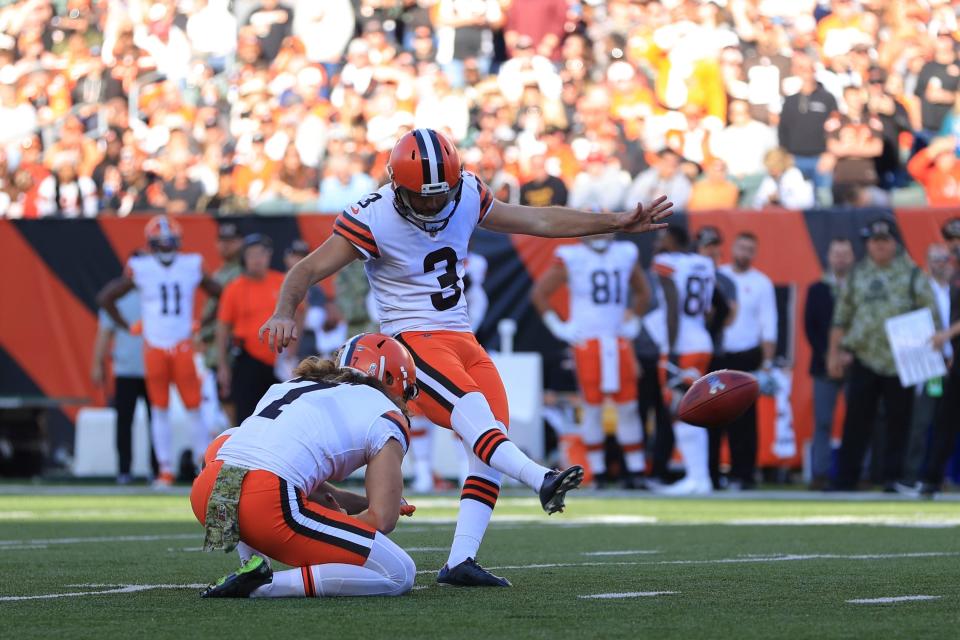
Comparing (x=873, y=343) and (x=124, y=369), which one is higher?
(x=873, y=343)

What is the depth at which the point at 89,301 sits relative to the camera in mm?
15750

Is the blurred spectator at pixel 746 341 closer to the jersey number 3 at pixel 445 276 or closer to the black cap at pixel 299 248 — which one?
the black cap at pixel 299 248

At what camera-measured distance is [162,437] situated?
14.2 m

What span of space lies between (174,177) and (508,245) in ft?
16.2

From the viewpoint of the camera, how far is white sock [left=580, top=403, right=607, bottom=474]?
13727mm

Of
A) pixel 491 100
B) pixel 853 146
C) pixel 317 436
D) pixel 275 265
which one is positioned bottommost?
pixel 317 436

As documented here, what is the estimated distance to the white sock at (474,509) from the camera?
621cm

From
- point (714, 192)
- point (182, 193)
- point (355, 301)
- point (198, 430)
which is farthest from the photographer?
point (182, 193)

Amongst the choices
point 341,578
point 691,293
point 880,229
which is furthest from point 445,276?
point 691,293

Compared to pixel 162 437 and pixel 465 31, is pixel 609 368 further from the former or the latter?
pixel 465 31

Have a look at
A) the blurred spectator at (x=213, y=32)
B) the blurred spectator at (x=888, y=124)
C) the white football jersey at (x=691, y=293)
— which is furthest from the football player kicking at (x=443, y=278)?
the blurred spectator at (x=213, y=32)

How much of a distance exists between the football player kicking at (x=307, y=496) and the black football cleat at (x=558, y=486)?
49 cm

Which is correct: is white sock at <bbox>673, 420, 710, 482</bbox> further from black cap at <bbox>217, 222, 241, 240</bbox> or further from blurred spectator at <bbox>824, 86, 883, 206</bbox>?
black cap at <bbox>217, 222, 241, 240</bbox>

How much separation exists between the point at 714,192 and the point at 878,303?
9.87ft
